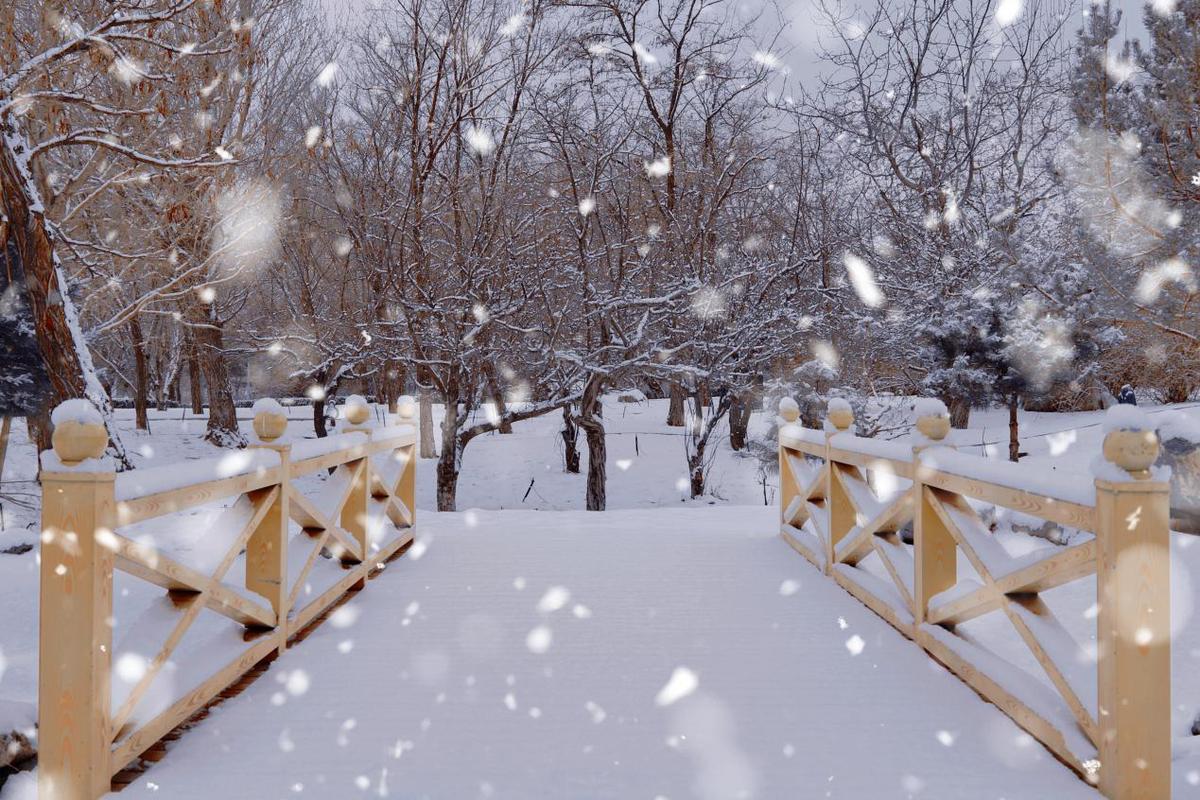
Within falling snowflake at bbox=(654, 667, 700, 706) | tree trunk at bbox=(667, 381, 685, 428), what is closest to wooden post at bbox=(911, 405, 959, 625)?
falling snowflake at bbox=(654, 667, 700, 706)

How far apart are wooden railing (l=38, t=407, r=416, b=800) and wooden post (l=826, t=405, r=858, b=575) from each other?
9.97ft

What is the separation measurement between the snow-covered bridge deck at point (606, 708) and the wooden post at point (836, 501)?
29 centimetres

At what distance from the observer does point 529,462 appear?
19531mm

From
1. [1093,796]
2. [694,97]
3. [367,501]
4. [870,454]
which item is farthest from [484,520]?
[694,97]

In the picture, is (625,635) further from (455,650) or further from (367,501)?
(367,501)

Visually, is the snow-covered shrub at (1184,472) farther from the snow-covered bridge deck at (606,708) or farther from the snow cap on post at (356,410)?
the snow cap on post at (356,410)

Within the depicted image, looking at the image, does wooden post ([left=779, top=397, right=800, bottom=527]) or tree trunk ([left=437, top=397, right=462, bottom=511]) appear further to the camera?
tree trunk ([left=437, top=397, right=462, bottom=511])

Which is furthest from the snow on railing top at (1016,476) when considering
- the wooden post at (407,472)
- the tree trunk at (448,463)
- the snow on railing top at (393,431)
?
the tree trunk at (448,463)

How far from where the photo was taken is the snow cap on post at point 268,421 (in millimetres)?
3502

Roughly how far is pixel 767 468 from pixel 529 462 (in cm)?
739

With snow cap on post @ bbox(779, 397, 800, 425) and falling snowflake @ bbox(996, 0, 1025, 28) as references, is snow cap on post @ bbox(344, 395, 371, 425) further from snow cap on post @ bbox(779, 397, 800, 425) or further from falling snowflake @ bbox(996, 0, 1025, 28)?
falling snowflake @ bbox(996, 0, 1025, 28)

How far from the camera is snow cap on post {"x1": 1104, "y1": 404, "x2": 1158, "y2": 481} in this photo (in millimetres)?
2271

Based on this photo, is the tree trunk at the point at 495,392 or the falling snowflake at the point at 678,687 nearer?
the falling snowflake at the point at 678,687

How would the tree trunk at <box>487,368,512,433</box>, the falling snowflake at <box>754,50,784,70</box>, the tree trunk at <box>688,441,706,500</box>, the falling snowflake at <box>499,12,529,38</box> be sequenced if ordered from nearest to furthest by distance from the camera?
the falling snowflake at <box>499,12,529,38</box>
the falling snowflake at <box>754,50,784,70</box>
the tree trunk at <box>487,368,512,433</box>
the tree trunk at <box>688,441,706,500</box>
